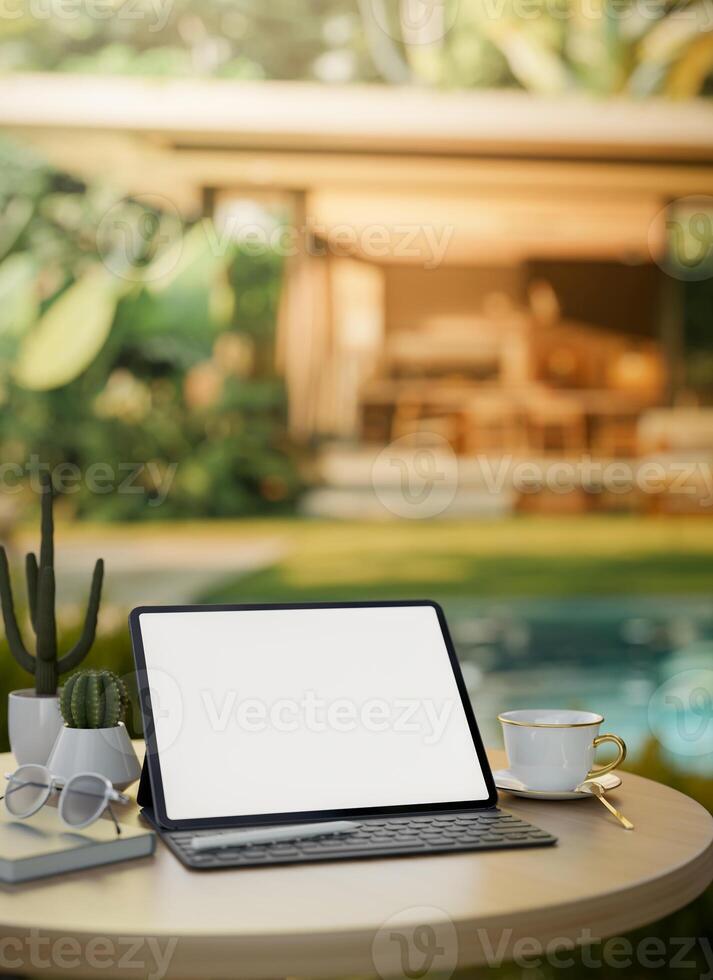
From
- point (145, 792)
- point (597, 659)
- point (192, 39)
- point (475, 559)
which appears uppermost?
point (192, 39)

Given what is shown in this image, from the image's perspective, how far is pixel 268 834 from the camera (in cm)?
99

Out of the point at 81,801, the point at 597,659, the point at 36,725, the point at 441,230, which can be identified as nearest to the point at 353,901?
the point at 81,801

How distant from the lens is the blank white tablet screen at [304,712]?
108cm

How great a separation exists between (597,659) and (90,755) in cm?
359

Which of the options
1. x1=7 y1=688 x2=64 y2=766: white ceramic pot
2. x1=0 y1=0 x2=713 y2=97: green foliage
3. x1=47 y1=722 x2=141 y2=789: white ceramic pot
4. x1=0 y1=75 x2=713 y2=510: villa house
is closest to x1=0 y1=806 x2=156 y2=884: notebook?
x1=47 y1=722 x2=141 y2=789: white ceramic pot

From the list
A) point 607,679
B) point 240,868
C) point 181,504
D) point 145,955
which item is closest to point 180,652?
point 240,868

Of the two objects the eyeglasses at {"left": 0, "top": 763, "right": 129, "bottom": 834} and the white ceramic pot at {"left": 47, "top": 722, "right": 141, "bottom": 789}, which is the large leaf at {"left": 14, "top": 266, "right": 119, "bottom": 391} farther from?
the eyeglasses at {"left": 0, "top": 763, "right": 129, "bottom": 834}

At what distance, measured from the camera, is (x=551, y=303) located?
15.3 feet

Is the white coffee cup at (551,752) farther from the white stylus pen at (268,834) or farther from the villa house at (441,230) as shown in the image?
the villa house at (441,230)

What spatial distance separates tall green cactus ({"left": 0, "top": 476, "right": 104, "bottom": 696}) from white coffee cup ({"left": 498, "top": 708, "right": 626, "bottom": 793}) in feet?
1.59

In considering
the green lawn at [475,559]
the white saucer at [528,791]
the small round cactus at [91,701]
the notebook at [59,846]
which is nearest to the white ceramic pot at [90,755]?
the small round cactus at [91,701]

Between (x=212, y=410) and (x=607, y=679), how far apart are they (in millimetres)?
1781

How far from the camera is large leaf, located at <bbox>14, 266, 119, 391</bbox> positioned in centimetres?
438

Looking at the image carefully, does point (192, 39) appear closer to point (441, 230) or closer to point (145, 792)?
point (441, 230)
